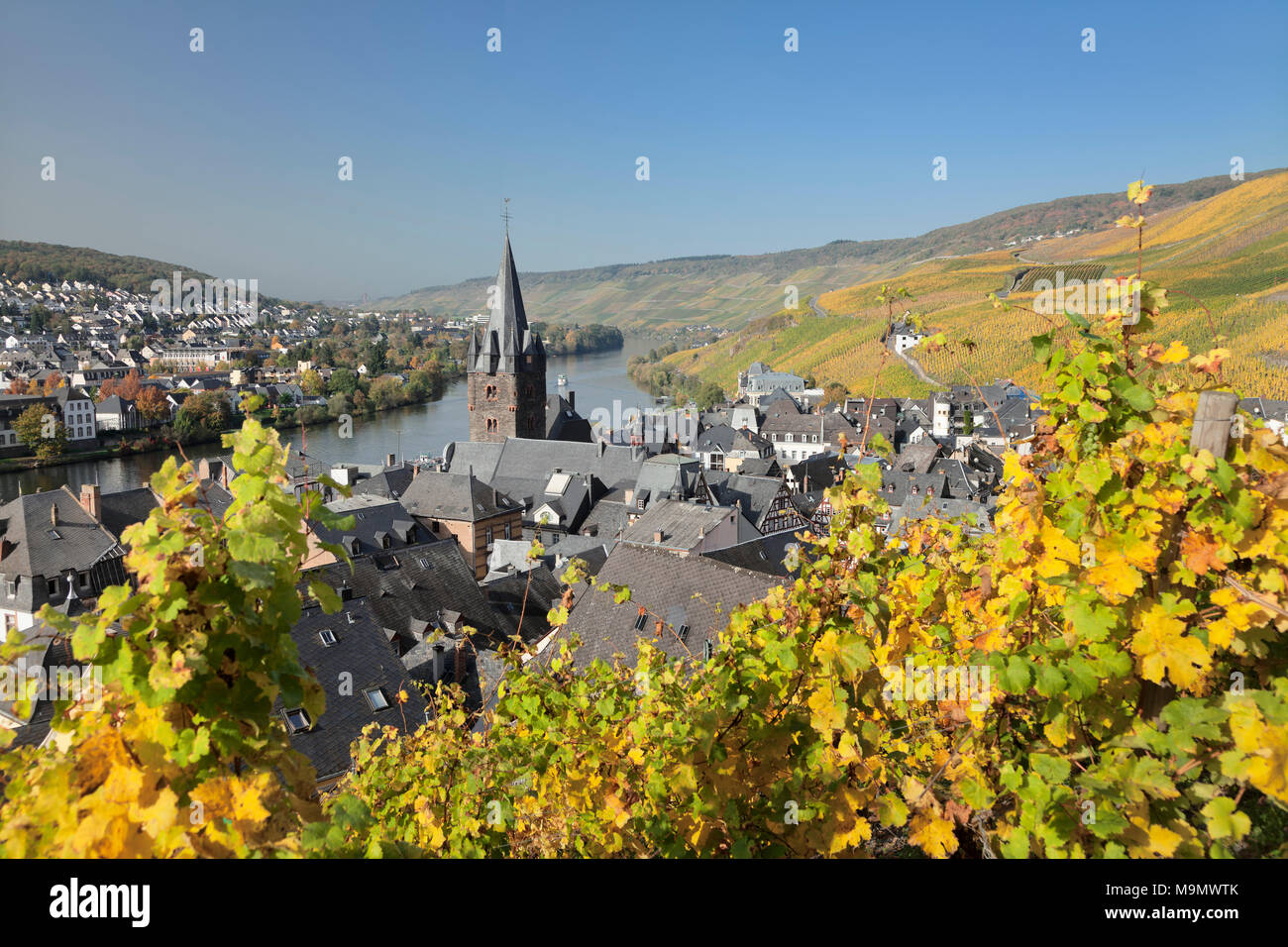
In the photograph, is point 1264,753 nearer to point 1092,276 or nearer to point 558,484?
point 558,484

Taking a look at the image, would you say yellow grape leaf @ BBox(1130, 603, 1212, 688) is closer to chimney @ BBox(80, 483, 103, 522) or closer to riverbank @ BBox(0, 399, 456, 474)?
chimney @ BBox(80, 483, 103, 522)

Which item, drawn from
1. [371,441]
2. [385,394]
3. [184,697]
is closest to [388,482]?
[371,441]

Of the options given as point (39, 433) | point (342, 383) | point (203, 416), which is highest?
point (342, 383)

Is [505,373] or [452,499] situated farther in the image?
[505,373]

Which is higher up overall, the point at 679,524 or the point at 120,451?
the point at 120,451

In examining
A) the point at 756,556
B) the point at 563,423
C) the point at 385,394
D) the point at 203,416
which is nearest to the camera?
the point at 756,556
